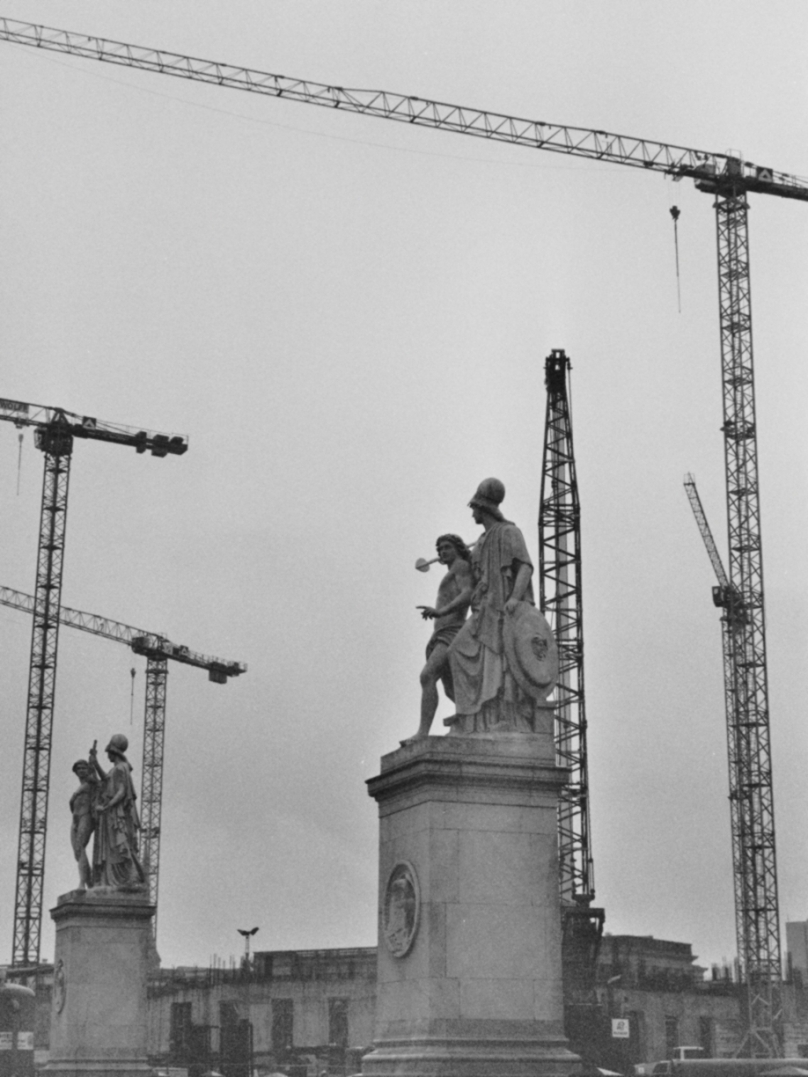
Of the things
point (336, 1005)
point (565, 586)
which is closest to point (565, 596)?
point (565, 586)

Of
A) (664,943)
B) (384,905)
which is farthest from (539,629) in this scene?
(664,943)

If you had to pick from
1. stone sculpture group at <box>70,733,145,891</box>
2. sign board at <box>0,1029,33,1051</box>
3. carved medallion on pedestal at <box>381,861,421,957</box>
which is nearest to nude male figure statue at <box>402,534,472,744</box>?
carved medallion on pedestal at <box>381,861,421,957</box>

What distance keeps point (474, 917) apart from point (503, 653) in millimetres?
2973

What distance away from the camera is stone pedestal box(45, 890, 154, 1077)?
31125 millimetres

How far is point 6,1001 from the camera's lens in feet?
166

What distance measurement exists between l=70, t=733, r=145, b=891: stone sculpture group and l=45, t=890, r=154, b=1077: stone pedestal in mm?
434

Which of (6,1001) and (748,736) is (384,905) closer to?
(6,1001)

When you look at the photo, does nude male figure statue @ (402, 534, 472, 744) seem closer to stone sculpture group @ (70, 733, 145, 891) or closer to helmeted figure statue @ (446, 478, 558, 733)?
helmeted figure statue @ (446, 478, 558, 733)

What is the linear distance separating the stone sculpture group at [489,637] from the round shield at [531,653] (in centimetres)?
1

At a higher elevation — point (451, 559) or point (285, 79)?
point (285, 79)

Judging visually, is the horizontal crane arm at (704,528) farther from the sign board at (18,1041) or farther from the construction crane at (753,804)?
the sign board at (18,1041)

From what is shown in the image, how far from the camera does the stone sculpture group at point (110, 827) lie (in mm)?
31984

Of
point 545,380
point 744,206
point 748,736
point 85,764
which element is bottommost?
point 85,764

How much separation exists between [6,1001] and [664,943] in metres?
60.1
